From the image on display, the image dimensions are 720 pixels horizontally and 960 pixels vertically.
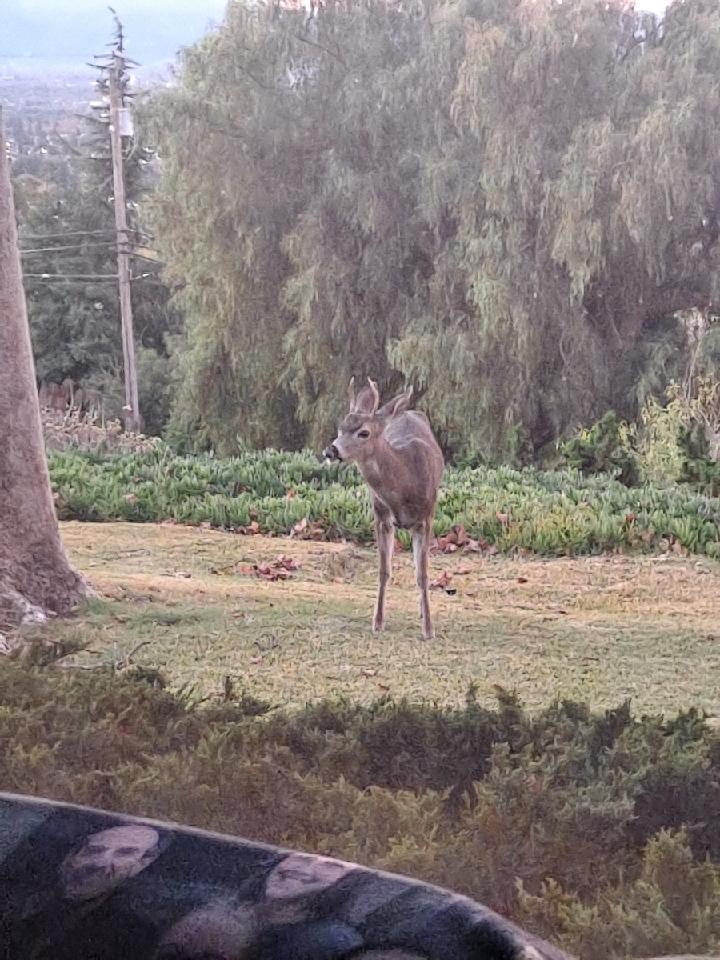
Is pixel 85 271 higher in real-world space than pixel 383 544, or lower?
higher

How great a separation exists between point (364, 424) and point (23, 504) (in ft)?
2.22

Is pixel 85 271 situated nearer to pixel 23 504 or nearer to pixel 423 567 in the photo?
pixel 23 504

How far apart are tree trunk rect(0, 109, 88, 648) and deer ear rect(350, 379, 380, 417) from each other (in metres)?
0.59

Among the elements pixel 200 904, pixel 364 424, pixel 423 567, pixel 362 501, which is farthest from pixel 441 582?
pixel 200 904

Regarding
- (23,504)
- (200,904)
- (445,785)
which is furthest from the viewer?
(23,504)

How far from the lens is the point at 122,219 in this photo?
2.05 meters

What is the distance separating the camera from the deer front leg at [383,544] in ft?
6.53

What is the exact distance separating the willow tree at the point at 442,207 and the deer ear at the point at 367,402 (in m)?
0.04

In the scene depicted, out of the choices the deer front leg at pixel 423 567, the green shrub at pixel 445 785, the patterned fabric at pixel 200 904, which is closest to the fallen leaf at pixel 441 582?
the deer front leg at pixel 423 567

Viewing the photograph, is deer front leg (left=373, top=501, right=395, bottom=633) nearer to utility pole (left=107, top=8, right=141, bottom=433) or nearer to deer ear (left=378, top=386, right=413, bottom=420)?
deer ear (left=378, top=386, right=413, bottom=420)

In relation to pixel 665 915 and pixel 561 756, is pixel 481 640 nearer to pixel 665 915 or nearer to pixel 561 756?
pixel 561 756

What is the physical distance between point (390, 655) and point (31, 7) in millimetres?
1338

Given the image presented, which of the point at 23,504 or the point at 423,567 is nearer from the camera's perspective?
the point at 423,567

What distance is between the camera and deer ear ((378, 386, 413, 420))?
194cm
